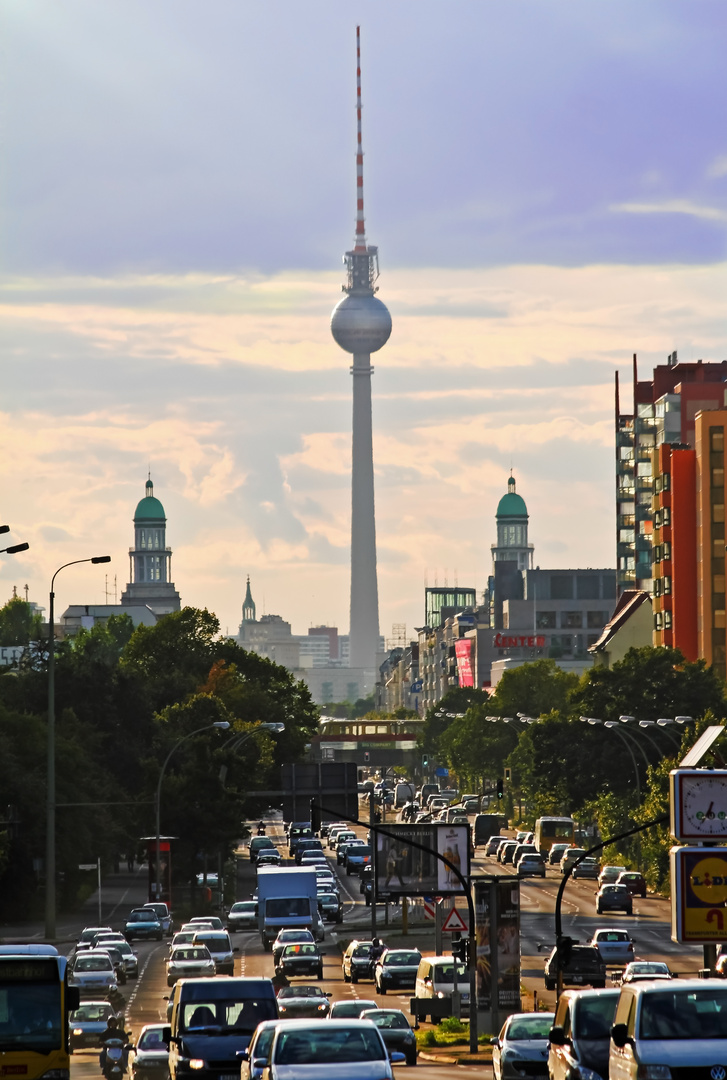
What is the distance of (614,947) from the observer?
2371 inches

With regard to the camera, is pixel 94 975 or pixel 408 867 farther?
pixel 408 867

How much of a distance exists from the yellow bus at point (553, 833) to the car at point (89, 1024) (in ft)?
261

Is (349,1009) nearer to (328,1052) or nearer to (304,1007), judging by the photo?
(304,1007)

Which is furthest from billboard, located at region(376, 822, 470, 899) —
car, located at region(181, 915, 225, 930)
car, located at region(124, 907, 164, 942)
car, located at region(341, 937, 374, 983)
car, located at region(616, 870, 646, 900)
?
car, located at region(616, 870, 646, 900)

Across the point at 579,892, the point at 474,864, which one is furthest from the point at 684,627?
the point at 579,892

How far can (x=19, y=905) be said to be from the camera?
83.1 m

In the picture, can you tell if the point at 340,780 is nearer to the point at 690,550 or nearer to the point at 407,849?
the point at 407,849

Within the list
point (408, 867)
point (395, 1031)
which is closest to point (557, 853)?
point (408, 867)

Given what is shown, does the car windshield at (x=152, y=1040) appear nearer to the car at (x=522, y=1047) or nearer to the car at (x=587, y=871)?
the car at (x=522, y=1047)

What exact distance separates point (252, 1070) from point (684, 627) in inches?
4774

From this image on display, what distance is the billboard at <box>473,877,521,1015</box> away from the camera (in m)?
45.0

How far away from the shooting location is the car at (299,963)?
58188 mm

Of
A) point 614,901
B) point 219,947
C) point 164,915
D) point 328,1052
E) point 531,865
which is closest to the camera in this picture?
point 328,1052

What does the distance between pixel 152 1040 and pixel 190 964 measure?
69.0 feet
